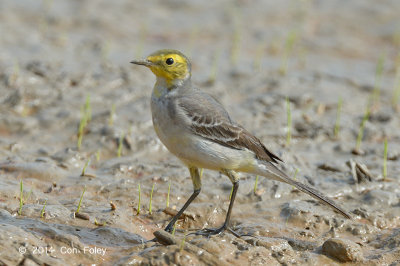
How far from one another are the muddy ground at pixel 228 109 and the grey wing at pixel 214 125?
897 mm

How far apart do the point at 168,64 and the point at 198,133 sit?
2.79ft

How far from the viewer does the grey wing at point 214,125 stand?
255 inches

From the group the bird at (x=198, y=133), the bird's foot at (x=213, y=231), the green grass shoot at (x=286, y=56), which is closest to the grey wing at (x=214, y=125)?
the bird at (x=198, y=133)

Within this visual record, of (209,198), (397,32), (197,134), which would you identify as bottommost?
(209,198)

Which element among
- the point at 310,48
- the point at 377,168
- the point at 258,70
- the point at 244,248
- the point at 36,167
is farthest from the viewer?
the point at 310,48

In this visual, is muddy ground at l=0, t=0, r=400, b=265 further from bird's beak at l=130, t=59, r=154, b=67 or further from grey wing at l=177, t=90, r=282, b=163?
bird's beak at l=130, t=59, r=154, b=67

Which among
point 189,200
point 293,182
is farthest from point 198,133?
point 293,182

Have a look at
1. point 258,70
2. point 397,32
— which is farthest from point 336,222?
point 397,32

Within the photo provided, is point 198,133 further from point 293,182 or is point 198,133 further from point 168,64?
point 293,182

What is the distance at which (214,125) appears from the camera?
Result: 261 inches

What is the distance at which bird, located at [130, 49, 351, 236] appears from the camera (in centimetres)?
636

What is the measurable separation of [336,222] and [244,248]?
1566 mm

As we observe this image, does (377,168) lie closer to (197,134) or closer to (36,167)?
(197,134)

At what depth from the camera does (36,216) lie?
636 centimetres
